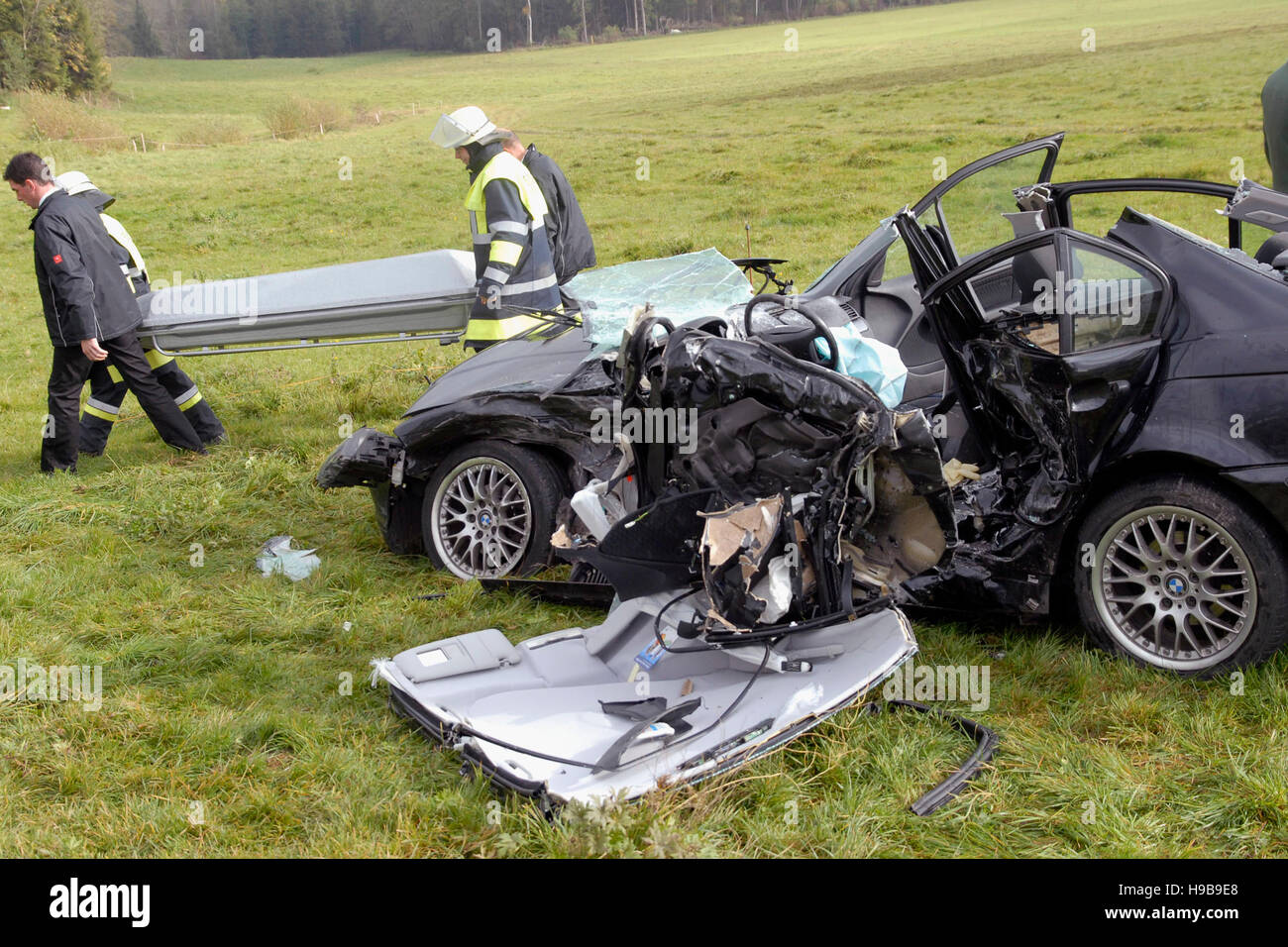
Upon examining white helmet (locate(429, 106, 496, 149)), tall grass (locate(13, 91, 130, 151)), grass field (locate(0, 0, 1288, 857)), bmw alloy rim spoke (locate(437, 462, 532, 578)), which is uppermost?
tall grass (locate(13, 91, 130, 151))

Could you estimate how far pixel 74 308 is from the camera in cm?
724

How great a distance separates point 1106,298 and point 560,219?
14.9ft

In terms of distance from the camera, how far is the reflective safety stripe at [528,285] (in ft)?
23.4

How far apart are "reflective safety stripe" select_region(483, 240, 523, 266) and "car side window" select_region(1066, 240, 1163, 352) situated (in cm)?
377

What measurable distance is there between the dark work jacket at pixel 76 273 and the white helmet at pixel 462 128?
251 cm

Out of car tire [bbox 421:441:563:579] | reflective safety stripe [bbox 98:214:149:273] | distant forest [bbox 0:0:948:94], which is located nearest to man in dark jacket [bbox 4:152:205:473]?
reflective safety stripe [bbox 98:214:149:273]

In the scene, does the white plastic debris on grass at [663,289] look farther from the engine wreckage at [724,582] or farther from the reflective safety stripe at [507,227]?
the reflective safety stripe at [507,227]

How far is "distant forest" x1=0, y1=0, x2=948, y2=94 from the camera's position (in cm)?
5025

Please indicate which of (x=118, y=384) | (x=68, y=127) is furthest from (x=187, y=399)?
(x=68, y=127)

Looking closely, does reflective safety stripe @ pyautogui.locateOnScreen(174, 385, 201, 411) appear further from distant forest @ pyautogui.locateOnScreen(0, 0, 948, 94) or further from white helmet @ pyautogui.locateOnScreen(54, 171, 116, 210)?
distant forest @ pyautogui.locateOnScreen(0, 0, 948, 94)

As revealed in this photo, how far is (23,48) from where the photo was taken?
4925 cm

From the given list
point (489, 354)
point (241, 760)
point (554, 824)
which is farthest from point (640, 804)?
point (489, 354)
